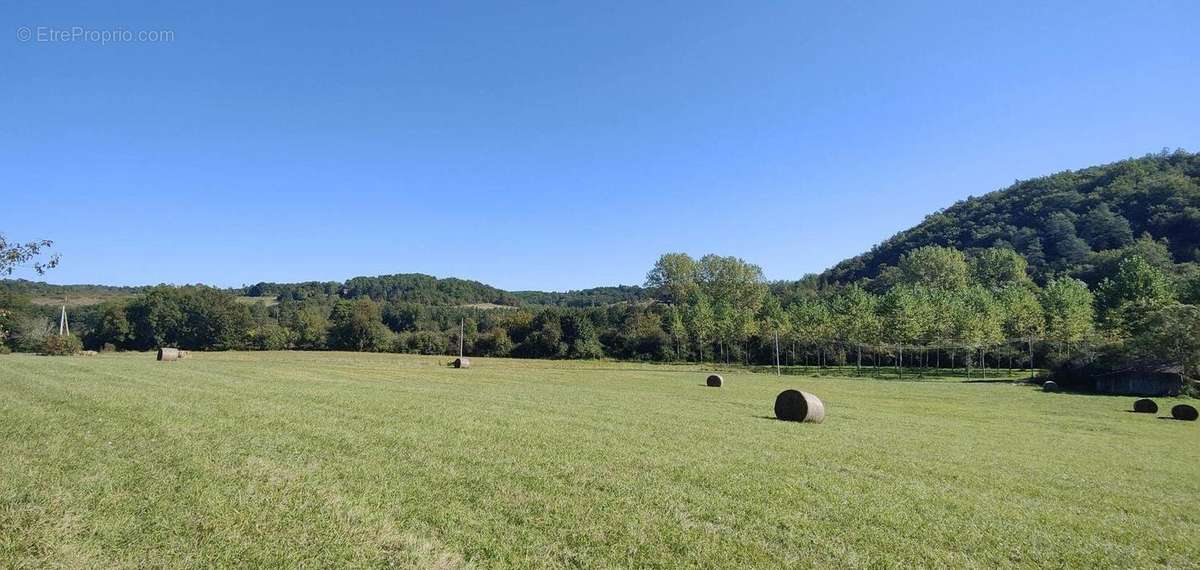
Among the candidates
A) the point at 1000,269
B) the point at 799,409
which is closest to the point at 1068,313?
the point at 799,409

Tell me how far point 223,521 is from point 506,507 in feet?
11.7

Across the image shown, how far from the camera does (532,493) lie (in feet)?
31.4

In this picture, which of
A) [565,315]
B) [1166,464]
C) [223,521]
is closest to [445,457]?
[223,521]

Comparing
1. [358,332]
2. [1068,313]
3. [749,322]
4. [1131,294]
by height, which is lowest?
[358,332]

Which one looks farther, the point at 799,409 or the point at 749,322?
the point at 749,322

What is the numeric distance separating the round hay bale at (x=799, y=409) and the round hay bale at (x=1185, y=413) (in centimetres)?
2712

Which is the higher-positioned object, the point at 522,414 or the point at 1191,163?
the point at 1191,163

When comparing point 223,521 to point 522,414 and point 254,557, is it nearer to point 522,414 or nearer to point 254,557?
point 254,557

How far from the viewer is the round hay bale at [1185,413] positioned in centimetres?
3469

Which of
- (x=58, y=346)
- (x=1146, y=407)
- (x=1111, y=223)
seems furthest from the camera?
(x=1111, y=223)

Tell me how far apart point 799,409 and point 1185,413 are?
28.6 meters

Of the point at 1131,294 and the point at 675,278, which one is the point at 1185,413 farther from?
the point at 675,278

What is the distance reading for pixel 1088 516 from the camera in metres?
10.4

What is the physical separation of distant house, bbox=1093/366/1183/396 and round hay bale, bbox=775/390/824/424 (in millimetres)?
50736
